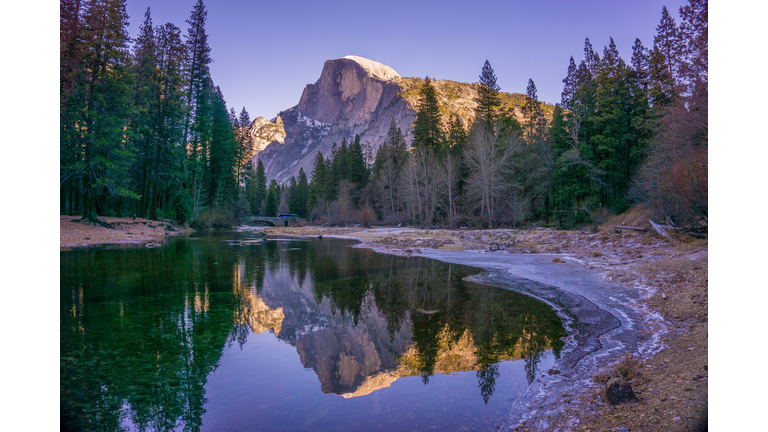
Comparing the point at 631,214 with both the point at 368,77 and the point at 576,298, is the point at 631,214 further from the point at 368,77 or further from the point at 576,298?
the point at 368,77

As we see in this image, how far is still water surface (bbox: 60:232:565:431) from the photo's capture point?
2967 millimetres

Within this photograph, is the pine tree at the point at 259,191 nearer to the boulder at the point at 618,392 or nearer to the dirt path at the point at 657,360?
the dirt path at the point at 657,360

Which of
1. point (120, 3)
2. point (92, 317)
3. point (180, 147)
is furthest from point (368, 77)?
point (92, 317)

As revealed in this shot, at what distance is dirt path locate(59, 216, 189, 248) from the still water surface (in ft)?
21.6

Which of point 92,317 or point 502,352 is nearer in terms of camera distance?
point 502,352

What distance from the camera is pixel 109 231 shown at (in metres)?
17.5

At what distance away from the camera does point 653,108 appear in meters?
22.5

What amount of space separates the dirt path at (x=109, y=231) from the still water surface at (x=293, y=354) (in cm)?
658

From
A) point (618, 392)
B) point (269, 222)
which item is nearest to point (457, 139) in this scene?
point (269, 222)

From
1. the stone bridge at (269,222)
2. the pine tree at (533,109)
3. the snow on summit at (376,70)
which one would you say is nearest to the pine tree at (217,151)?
the stone bridge at (269,222)

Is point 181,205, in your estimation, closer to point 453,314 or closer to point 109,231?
point 109,231
